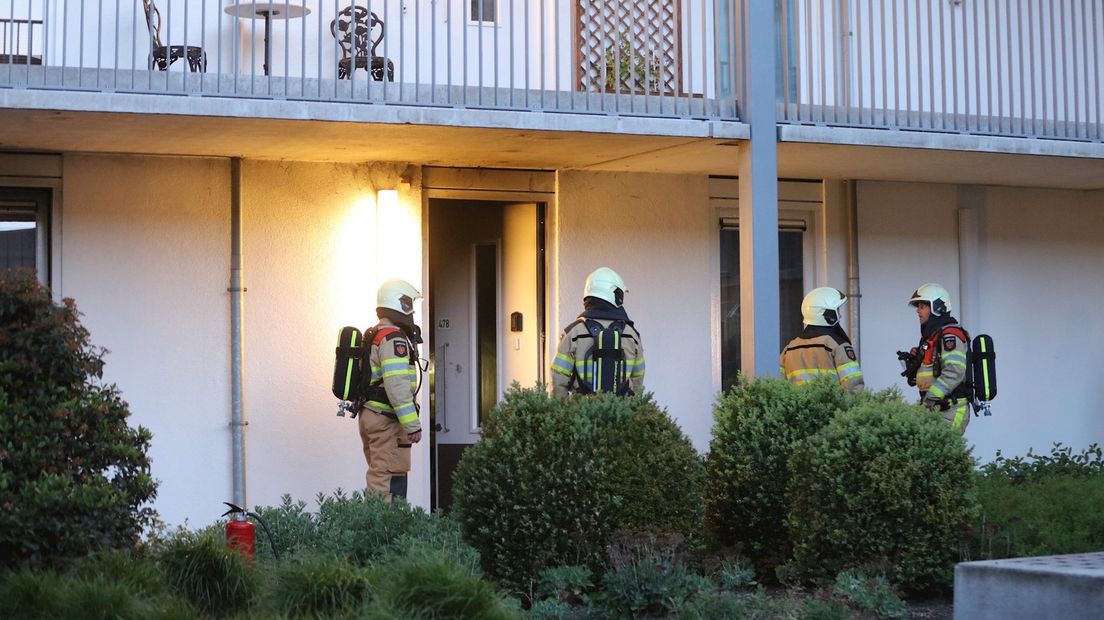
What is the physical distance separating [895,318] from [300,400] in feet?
16.7

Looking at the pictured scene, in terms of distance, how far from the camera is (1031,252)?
12383 millimetres

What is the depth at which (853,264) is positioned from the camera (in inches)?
458

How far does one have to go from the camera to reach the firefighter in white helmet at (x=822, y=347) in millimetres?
9867

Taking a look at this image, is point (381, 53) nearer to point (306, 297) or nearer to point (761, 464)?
point (306, 297)

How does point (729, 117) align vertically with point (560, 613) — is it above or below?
above

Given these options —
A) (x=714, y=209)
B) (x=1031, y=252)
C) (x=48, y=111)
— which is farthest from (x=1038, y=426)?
(x=48, y=111)

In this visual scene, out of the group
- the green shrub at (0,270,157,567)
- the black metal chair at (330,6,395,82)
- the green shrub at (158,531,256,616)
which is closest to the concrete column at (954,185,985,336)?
the black metal chair at (330,6,395,82)

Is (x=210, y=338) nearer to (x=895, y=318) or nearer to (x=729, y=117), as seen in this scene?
(x=729, y=117)

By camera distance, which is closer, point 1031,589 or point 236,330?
point 1031,589

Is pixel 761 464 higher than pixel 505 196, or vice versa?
pixel 505 196

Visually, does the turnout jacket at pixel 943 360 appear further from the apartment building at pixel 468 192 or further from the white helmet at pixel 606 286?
the white helmet at pixel 606 286

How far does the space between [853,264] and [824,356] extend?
1960mm

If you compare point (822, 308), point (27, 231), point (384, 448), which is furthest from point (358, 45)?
point (822, 308)

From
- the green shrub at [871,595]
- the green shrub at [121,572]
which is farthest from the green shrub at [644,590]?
the green shrub at [121,572]
